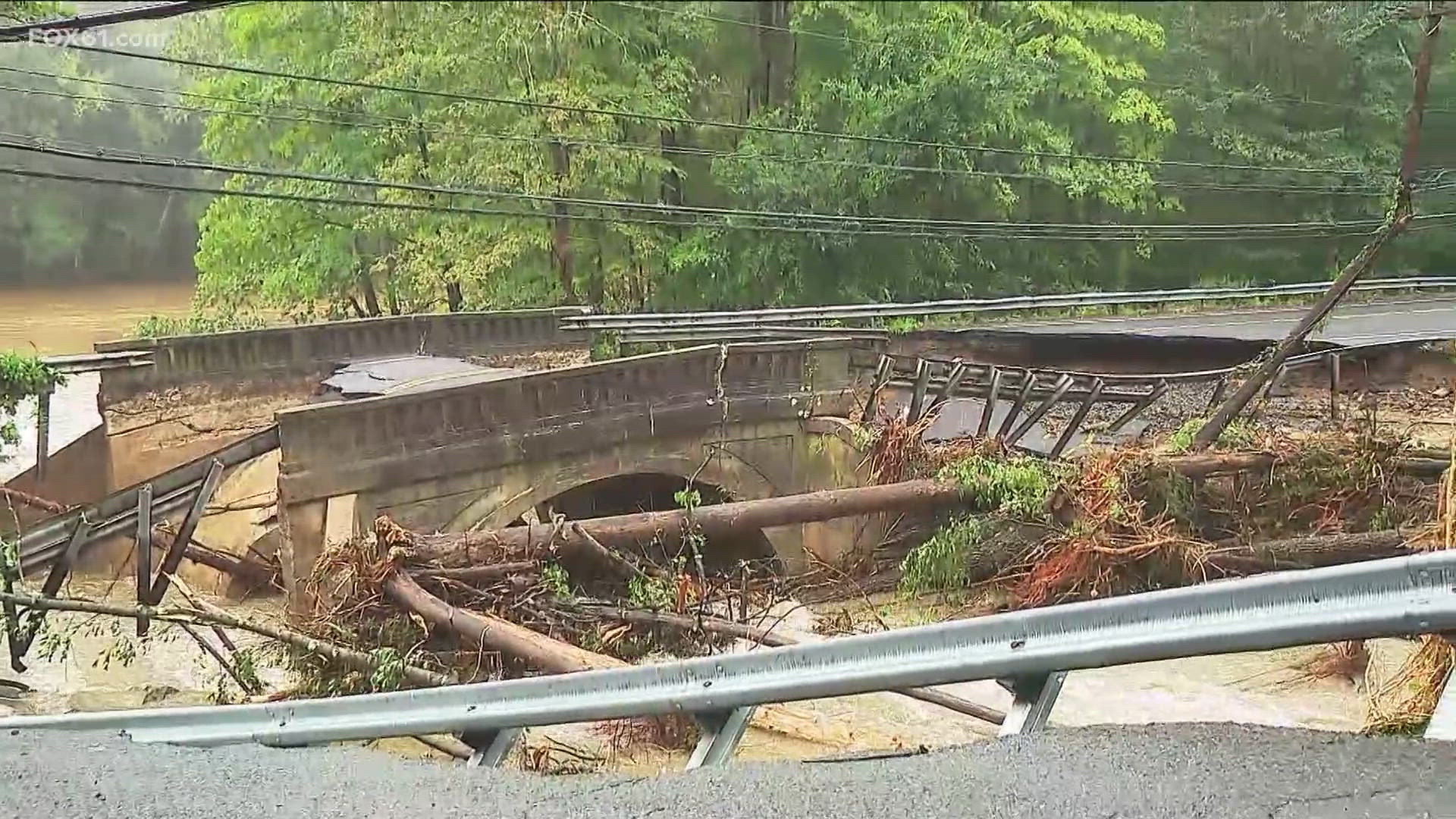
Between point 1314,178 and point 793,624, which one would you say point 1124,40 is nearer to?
point 1314,178

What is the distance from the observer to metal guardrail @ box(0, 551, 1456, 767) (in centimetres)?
113

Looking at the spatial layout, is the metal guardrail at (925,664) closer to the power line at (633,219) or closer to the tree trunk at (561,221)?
the power line at (633,219)

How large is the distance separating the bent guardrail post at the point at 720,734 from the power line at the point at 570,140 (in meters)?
1.75

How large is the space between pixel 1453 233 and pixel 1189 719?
140 cm

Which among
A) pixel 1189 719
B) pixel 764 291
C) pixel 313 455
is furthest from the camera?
pixel 313 455

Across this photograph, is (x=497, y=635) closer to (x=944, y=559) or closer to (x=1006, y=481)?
(x=944, y=559)

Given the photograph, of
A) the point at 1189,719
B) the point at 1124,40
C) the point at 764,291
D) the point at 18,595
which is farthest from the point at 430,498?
the point at 1189,719

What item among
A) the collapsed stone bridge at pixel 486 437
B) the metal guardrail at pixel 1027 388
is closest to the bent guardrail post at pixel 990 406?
the metal guardrail at pixel 1027 388

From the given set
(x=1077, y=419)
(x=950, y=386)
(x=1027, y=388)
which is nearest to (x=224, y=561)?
(x=950, y=386)

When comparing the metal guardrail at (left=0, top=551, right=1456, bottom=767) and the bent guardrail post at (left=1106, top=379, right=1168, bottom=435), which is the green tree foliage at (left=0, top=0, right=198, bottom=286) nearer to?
the metal guardrail at (left=0, top=551, right=1456, bottom=767)

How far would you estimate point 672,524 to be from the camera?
3682 millimetres

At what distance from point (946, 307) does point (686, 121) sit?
893mm

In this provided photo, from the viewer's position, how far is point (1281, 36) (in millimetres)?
2201

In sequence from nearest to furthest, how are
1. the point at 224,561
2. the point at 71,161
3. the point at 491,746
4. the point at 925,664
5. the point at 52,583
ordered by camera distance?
1. the point at 925,664
2. the point at 491,746
3. the point at 71,161
4. the point at 52,583
5. the point at 224,561
